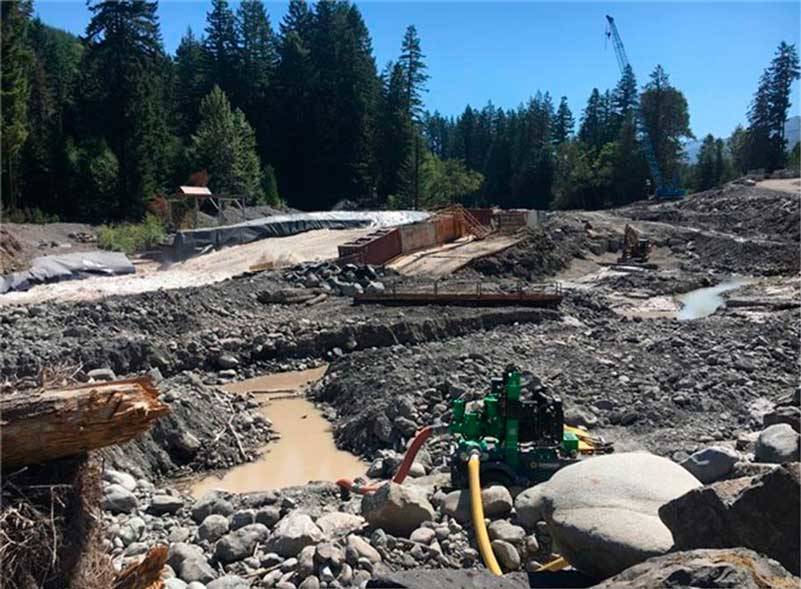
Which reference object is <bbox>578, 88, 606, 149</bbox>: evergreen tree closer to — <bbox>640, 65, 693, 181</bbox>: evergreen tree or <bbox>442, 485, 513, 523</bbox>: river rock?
<bbox>640, 65, 693, 181</bbox>: evergreen tree

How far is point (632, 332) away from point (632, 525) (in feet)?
40.4

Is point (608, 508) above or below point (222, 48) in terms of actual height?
below

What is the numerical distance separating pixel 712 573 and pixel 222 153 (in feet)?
141

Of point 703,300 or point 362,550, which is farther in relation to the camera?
point 703,300

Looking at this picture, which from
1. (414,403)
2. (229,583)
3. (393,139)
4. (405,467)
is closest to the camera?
(229,583)

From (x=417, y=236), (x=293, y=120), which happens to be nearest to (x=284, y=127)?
(x=293, y=120)

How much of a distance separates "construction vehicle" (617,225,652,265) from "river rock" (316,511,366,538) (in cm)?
2675

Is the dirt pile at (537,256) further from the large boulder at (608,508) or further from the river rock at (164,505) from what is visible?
the large boulder at (608,508)

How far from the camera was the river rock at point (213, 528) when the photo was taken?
21.1 feet

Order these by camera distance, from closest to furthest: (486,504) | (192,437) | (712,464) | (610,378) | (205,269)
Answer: (486,504)
(712,464)
(192,437)
(610,378)
(205,269)

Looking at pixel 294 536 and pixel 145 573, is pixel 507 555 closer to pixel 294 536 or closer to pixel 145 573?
pixel 294 536

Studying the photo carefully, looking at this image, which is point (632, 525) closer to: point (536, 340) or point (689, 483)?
point (689, 483)

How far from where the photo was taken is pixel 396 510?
20.1 feet

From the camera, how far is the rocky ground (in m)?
5.34
